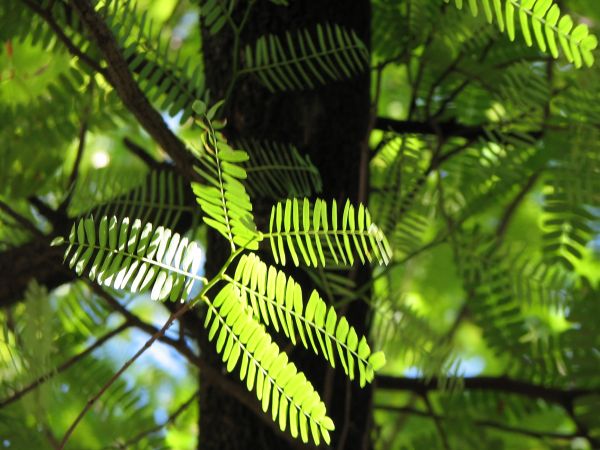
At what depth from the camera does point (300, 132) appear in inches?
31.5

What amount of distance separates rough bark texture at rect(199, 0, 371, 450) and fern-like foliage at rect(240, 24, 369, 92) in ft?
0.05

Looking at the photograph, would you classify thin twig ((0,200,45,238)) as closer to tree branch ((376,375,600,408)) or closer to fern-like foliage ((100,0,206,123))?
fern-like foliage ((100,0,206,123))

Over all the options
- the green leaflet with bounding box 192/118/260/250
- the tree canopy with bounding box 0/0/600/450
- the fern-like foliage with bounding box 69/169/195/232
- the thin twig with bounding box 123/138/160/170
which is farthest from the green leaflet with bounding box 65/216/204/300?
the thin twig with bounding box 123/138/160/170

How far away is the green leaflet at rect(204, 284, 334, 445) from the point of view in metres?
0.46

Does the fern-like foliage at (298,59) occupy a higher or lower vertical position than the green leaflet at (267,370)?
higher

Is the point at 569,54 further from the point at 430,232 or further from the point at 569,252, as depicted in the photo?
the point at 430,232

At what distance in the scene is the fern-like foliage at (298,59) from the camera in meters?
0.72

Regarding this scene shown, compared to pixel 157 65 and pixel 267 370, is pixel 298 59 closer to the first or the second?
pixel 157 65

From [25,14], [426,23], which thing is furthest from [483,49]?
[25,14]

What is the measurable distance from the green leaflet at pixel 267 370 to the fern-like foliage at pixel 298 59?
0.96 feet

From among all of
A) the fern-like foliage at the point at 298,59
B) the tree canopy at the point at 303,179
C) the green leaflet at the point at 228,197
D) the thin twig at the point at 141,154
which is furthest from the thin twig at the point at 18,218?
the green leaflet at the point at 228,197

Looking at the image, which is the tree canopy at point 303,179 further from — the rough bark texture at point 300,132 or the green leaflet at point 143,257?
the green leaflet at point 143,257

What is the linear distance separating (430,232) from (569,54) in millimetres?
1239

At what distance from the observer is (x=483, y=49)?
88cm
